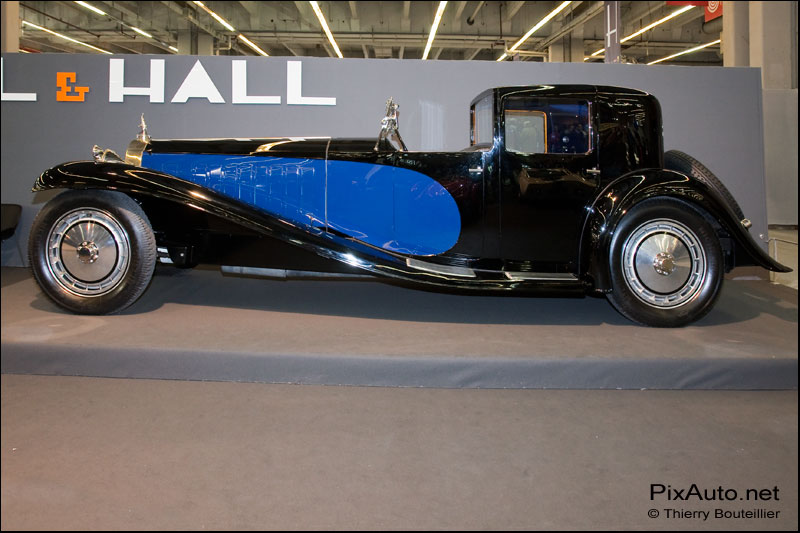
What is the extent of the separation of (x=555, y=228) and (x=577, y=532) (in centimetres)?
235

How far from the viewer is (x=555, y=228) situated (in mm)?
3949

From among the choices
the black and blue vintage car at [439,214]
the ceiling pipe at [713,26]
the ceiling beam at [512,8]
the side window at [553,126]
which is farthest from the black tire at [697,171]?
the ceiling pipe at [713,26]

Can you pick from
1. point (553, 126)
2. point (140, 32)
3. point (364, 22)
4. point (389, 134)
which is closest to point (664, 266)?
point (553, 126)

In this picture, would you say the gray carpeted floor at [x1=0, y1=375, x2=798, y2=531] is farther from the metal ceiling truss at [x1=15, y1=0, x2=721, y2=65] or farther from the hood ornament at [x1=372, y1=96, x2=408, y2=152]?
the metal ceiling truss at [x1=15, y1=0, x2=721, y2=65]

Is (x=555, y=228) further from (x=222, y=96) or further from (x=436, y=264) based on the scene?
(x=222, y=96)

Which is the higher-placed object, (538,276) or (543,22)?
(543,22)

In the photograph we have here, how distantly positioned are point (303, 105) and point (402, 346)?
11.1 ft

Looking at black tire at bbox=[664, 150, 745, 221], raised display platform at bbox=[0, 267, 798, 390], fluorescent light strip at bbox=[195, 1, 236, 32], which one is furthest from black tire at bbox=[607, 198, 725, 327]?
fluorescent light strip at bbox=[195, 1, 236, 32]

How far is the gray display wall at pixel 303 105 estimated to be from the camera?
18.8ft

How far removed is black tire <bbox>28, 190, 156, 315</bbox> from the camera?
3732 mm

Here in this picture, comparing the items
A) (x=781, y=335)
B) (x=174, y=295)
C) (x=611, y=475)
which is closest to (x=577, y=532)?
(x=611, y=475)

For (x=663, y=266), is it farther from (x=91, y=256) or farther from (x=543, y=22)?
(x=543, y=22)

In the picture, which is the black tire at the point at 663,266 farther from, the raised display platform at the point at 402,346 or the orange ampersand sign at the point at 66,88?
the orange ampersand sign at the point at 66,88

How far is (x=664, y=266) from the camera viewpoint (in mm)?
3715
